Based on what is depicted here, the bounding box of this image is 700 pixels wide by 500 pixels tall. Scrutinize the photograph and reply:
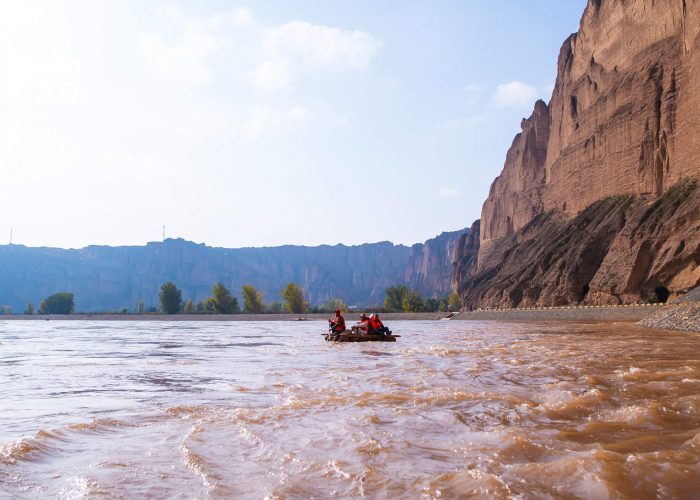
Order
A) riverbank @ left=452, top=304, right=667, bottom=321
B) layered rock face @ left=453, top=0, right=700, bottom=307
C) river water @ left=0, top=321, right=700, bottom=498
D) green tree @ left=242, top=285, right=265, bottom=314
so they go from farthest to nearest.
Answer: green tree @ left=242, top=285, right=265, bottom=314, layered rock face @ left=453, top=0, right=700, bottom=307, riverbank @ left=452, top=304, right=667, bottom=321, river water @ left=0, top=321, right=700, bottom=498

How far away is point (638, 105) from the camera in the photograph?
78.8 metres

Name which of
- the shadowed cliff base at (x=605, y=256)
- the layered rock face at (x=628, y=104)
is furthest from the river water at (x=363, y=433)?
the layered rock face at (x=628, y=104)

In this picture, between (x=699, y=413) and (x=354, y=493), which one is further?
(x=699, y=413)

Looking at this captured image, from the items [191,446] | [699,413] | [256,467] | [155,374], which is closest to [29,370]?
[155,374]

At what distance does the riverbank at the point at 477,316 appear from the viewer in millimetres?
54094

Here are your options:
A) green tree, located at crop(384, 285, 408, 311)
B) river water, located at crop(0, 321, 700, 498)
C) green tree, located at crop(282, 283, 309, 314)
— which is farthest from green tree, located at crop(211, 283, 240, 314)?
river water, located at crop(0, 321, 700, 498)

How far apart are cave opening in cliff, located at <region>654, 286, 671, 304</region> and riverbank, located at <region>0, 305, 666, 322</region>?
7.51 meters

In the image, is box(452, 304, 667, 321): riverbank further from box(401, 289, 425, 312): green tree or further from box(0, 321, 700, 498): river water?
box(0, 321, 700, 498): river water

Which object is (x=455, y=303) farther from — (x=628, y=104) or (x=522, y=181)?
(x=628, y=104)

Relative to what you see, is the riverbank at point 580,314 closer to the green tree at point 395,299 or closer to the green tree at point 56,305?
the green tree at point 395,299

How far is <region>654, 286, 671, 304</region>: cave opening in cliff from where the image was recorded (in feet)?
202

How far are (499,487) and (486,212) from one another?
478ft

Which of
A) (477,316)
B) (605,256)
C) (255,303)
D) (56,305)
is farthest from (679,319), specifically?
(56,305)

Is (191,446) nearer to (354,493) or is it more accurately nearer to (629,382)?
(354,493)
